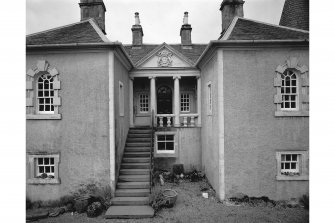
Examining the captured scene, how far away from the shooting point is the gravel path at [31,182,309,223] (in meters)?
7.72

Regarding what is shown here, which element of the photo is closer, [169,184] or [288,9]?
[169,184]

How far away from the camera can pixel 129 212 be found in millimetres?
8047

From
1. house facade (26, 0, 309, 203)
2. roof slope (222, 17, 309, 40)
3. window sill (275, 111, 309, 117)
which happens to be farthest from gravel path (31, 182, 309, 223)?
roof slope (222, 17, 309, 40)

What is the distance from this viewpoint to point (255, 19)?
1093 centimetres

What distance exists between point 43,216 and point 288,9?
17.0 m

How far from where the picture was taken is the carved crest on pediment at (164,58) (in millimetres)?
13852

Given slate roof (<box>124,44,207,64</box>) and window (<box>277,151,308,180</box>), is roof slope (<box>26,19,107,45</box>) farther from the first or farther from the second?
window (<box>277,151,308,180</box>)

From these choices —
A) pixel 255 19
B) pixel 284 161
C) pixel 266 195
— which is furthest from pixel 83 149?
pixel 255 19

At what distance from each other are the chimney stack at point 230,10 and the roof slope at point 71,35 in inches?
289

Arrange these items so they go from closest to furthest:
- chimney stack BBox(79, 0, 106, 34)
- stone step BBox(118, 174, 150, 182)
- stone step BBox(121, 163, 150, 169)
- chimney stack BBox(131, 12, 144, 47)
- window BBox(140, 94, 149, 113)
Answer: stone step BBox(118, 174, 150, 182) → stone step BBox(121, 163, 150, 169) → chimney stack BBox(79, 0, 106, 34) → window BBox(140, 94, 149, 113) → chimney stack BBox(131, 12, 144, 47)

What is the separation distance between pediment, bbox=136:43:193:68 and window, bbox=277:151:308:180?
7.56 metres

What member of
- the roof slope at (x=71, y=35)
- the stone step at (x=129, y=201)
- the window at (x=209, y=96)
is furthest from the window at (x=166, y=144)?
the roof slope at (x=71, y=35)

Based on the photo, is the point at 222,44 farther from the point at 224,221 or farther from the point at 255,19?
the point at 224,221
